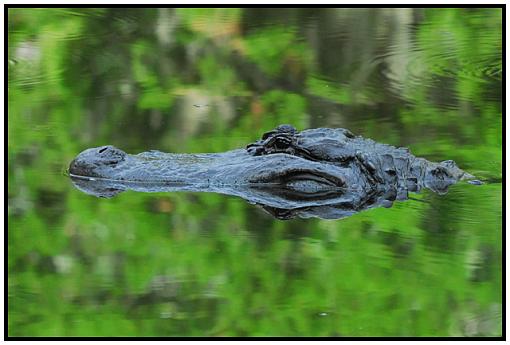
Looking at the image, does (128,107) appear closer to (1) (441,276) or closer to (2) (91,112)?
(2) (91,112)

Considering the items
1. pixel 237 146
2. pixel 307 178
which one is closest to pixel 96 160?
pixel 237 146

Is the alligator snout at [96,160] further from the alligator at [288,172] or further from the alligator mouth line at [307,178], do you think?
the alligator mouth line at [307,178]

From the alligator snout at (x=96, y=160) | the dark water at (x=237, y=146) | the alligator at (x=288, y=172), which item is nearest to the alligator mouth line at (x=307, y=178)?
the alligator at (x=288, y=172)

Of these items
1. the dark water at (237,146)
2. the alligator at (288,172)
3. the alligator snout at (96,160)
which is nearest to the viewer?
the dark water at (237,146)

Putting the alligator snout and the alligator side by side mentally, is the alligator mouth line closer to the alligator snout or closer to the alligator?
the alligator

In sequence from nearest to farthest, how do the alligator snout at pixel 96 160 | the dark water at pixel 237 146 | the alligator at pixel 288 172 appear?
the dark water at pixel 237 146 < the alligator at pixel 288 172 < the alligator snout at pixel 96 160

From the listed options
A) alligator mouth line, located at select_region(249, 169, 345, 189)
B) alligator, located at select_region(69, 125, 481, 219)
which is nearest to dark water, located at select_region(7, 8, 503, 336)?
alligator, located at select_region(69, 125, 481, 219)

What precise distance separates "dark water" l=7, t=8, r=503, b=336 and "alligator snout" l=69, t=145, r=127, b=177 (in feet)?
0.61

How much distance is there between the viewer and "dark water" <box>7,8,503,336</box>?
5.37m

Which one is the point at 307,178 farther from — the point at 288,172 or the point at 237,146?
the point at 237,146

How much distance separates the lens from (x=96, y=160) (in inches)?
288

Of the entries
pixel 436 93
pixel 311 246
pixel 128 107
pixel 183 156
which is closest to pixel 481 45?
pixel 436 93

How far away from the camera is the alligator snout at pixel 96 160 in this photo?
731 cm

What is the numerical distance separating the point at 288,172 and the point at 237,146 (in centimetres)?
109
